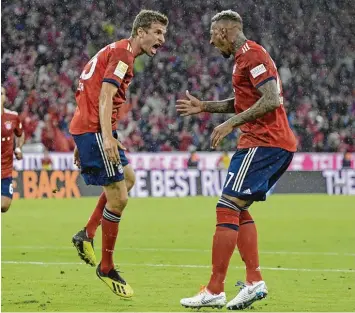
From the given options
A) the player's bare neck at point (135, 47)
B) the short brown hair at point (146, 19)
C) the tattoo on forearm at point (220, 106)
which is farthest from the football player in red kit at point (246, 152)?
the player's bare neck at point (135, 47)

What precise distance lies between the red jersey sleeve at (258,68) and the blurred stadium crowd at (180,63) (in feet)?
68.6

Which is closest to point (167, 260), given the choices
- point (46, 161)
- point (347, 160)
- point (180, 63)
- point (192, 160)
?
point (46, 161)

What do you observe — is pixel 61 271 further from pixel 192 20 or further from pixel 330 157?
pixel 192 20

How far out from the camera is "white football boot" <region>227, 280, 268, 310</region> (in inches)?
274

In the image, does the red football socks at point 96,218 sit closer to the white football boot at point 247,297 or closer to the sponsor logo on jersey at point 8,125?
the white football boot at point 247,297

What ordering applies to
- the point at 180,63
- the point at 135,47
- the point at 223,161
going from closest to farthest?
the point at 135,47, the point at 223,161, the point at 180,63

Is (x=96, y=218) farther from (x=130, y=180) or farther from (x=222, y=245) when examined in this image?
(x=222, y=245)

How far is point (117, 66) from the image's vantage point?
741cm

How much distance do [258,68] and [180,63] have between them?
2569 centimetres

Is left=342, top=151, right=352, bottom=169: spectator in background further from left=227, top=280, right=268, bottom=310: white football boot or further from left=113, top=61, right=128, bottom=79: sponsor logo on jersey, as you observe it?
left=227, top=280, right=268, bottom=310: white football boot

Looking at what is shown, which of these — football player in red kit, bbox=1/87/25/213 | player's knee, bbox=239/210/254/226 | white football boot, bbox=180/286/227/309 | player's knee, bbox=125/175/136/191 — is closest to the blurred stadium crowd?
football player in red kit, bbox=1/87/25/213

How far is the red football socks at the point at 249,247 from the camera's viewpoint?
7211 mm

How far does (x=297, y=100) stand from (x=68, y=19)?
8.59 m

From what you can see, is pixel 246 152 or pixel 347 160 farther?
pixel 347 160
